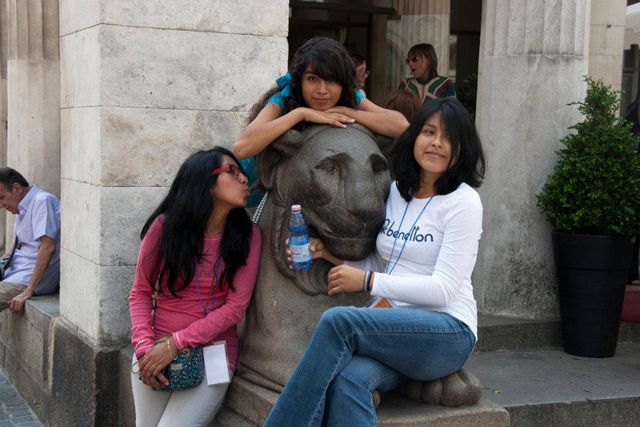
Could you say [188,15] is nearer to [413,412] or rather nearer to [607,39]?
[413,412]

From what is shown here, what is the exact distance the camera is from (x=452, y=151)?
3.57m

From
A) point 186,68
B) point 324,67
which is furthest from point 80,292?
point 324,67

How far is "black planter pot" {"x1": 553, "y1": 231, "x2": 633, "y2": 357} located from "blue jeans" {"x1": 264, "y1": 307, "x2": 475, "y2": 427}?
9.39 ft

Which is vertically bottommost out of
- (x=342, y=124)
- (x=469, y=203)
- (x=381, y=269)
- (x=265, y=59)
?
(x=381, y=269)


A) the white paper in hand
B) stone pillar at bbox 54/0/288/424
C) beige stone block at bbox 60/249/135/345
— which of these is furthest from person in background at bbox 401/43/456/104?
the white paper in hand

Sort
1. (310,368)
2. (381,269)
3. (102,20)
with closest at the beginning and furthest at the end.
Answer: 1. (310,368)
2. (381,269)
3. (102,20)

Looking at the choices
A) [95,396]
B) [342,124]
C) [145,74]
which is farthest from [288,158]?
[95,396]

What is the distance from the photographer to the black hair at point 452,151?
11.7 ft

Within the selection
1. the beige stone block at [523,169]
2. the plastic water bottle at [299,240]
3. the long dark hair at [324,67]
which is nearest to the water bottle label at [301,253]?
the plastic water bottle at [299,240]

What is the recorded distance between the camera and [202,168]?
12.9ft

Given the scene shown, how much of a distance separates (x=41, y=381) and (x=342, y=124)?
309 cm

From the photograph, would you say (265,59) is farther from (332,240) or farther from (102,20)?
(332,240)

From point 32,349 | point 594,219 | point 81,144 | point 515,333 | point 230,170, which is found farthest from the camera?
point 515,333

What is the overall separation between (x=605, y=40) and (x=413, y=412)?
532cm
